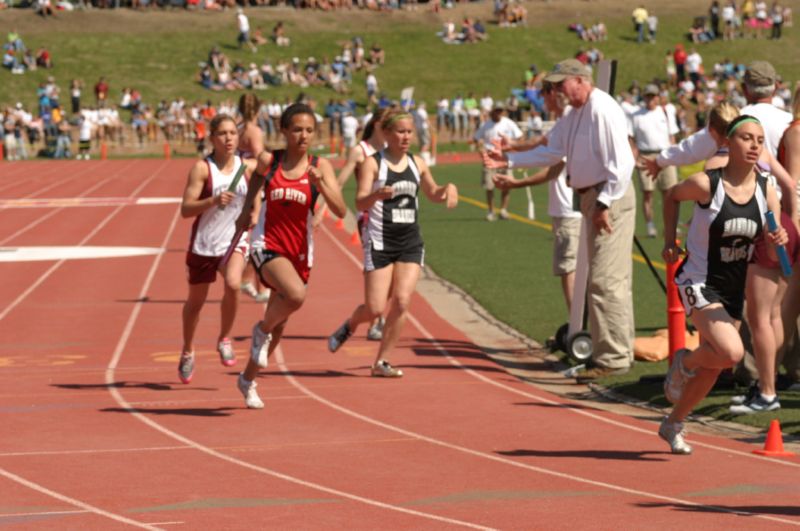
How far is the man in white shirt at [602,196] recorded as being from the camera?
36.4 feet

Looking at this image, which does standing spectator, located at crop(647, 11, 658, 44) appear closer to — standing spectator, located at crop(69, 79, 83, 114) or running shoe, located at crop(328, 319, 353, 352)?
standing spectator, located at crop(69, 79, 83, 114)

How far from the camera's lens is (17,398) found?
10898mm

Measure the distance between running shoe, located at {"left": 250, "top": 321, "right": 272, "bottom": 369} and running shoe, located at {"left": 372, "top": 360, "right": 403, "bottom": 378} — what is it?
5.54 ft

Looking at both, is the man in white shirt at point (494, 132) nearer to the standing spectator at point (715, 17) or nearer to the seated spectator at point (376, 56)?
the seated spectator at point (376, 56)

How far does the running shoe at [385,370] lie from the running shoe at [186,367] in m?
1.42

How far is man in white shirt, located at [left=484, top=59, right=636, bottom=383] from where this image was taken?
11.1 metres

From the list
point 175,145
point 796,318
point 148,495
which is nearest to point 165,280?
point 796,318

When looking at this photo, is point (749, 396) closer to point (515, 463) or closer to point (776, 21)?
point (515, 463)

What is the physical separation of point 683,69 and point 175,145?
22.0 meters

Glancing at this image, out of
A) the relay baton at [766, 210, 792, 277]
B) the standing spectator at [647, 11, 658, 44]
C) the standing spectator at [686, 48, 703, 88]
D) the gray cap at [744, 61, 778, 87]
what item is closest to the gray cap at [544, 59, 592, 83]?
the gray cap at [744, 61, 778, 87]

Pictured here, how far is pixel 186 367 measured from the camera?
37.3 feet

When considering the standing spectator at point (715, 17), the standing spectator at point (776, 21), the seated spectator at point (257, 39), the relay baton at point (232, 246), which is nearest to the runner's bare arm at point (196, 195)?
the relay baton at point (232, 246)

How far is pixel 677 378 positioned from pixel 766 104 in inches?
Result: 100

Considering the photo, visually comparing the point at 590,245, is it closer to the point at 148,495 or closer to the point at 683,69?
the point at 148,495
